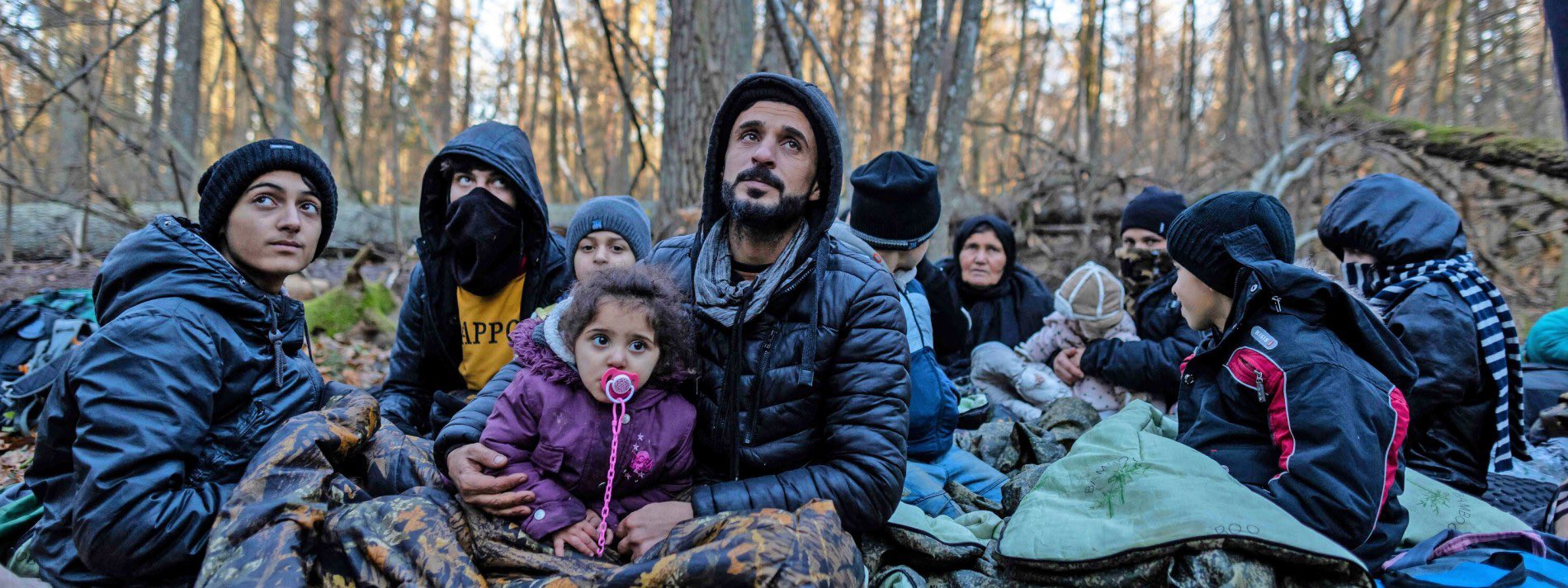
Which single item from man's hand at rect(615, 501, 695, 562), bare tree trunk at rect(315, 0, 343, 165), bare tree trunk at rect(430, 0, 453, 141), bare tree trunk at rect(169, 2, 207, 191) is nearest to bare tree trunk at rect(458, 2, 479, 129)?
bare tree trunk at rect(430, 0, 453, 141)

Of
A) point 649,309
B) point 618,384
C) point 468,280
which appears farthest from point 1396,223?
point 468,280

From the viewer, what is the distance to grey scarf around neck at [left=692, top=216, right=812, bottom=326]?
231cm

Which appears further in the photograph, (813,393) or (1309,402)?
(813,393)

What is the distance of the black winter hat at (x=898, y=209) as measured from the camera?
12.1 ft

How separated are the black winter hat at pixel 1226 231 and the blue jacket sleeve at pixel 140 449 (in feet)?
10.1

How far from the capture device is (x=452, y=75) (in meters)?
22.1

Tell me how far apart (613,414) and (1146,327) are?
10.4ft

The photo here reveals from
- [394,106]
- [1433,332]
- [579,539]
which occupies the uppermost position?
[394,106]

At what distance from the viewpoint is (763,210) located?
2.36m

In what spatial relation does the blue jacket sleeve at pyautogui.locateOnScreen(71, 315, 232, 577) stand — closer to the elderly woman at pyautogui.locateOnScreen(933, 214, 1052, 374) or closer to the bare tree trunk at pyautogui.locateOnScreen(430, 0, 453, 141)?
the elderly woman at pyautogui.locateOnScreen(933, 214, 1052, 374)

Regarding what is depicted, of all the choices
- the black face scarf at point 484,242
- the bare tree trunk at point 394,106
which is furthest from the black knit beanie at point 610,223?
the bare tree trunk at point 394,106

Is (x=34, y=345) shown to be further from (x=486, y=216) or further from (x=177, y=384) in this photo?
(x=177, y=384)

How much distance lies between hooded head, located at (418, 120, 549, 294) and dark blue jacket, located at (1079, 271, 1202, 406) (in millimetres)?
2879

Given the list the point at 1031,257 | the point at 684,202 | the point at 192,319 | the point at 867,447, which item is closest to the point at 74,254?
the point at 684,202
